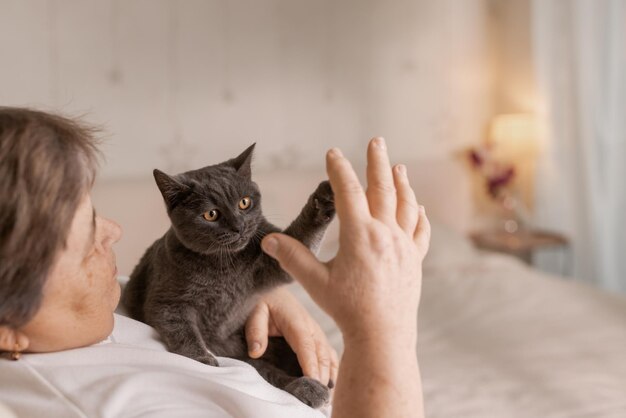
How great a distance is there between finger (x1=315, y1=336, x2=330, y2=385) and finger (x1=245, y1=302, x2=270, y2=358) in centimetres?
9

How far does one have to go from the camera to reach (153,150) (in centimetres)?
264

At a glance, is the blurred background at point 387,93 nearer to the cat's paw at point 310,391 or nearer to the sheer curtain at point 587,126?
the sheer curtain at point 587,126

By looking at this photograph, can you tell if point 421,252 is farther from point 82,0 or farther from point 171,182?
point 82,0

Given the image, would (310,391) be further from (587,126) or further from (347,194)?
(587,126)

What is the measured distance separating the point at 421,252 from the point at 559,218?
2949 millimetres

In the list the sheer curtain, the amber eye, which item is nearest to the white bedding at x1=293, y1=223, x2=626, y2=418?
the amber eye

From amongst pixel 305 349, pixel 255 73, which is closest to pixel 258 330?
pixel 305 349

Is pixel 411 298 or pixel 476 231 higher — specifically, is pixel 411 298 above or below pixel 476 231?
below

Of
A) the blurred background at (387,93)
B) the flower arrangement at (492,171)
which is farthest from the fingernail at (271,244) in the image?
the flower arrangement at (492,171)

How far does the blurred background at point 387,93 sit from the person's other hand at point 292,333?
44.4 inches

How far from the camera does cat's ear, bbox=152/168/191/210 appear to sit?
807 mm

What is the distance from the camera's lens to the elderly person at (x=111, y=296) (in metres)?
0.63

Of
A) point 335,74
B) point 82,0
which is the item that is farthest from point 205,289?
point 335,74

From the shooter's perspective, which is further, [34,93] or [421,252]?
[34,93]
